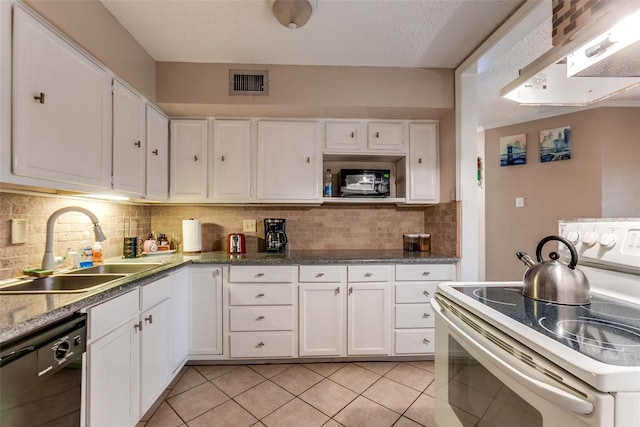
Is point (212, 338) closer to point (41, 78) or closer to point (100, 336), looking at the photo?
point (100, 336)

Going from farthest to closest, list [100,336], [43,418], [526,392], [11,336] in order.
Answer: [100,336], [43,418], [11,336], [526,392]

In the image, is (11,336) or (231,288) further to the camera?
(231,288)

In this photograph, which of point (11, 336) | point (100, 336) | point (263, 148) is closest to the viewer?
point (11, 336)

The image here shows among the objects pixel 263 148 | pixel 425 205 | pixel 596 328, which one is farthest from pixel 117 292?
pixel 425 205

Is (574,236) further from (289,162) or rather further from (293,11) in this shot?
(289,162)

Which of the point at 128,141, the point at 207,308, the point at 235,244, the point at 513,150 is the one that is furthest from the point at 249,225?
the point at 513,150

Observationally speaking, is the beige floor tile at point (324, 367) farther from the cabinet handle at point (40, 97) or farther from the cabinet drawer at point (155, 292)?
the cabinet handle at point (40, 97)

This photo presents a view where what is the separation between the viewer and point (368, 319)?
2207mm

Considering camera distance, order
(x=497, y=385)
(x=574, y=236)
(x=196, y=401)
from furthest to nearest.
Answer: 1. (x=196, y=401)
2. (x=574, y=236)
3. (x=497, y=385)

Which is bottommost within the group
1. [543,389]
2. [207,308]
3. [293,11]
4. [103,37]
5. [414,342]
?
[414,342]

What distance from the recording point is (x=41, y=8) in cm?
120

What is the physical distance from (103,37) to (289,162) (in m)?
1.43

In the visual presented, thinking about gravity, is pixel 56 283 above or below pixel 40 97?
below

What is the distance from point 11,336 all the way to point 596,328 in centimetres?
170
